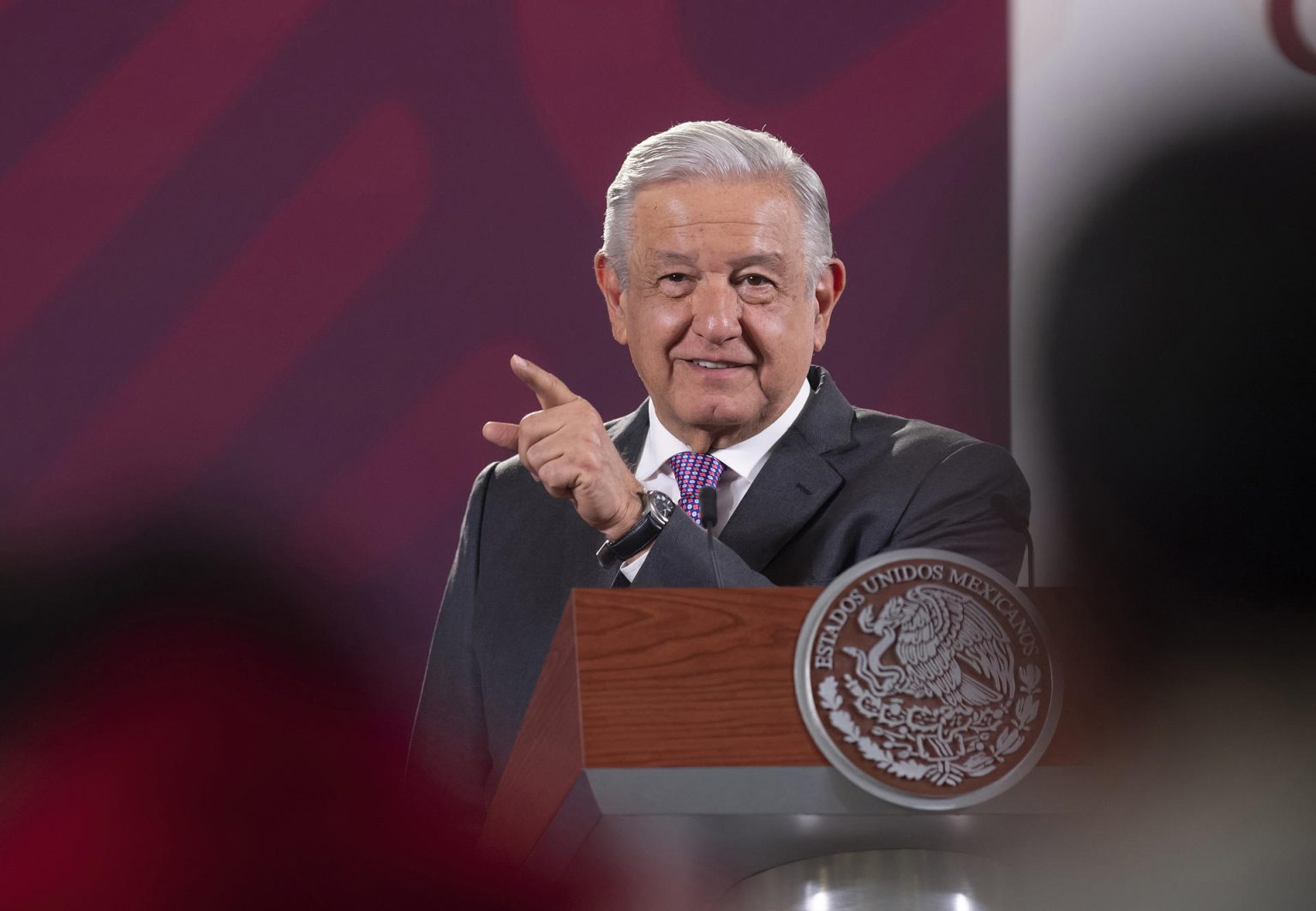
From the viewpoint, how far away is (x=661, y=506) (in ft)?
4.54

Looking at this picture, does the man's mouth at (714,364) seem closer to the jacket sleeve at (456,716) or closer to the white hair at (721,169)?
the white hair at (721,169)

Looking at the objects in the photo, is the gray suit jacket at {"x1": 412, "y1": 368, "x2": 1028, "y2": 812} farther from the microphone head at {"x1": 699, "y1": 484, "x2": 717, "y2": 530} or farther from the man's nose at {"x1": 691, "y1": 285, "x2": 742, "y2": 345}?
the microphone head at {"x1": 699, "y1": 484, "x2": 717, "y2": 530}

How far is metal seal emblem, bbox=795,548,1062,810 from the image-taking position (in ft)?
3.11

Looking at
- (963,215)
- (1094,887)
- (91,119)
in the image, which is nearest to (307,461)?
(91,119)

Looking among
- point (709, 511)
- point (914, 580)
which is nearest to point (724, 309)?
point (709, 511)

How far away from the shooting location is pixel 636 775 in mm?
944

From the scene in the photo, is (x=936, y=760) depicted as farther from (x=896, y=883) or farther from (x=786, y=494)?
(x=786, y=494)

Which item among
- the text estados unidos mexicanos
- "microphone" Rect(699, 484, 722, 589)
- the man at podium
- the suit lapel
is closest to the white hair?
the man at podium

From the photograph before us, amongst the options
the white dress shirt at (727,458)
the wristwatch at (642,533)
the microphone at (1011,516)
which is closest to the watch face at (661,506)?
the wristwatch at (642,533)

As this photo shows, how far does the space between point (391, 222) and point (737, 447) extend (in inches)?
41.2

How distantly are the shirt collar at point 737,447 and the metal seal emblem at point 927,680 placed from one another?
1011mm

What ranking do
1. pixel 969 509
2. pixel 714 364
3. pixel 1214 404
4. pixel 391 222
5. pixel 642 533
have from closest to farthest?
pixel 1214 404 → pixel 642 533 → pixel 969 509 → pixel 714 364 → pixel 391 222

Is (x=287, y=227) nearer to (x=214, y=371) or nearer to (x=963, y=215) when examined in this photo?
(x=214, y=371)

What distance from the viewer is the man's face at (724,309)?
2047 millimetres
